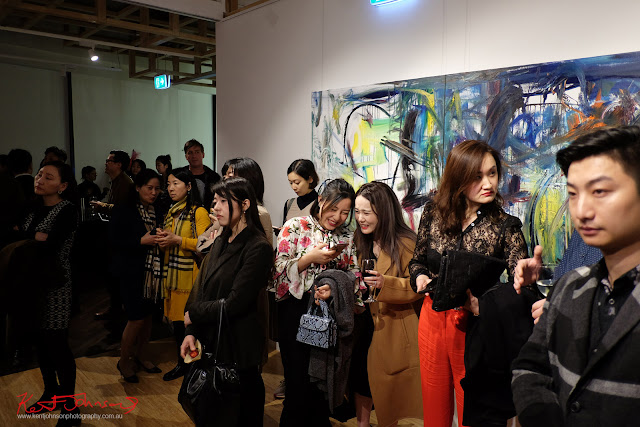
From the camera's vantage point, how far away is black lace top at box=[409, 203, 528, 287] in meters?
2.16

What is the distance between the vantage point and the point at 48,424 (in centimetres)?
340

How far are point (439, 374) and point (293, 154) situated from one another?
9.51 feet

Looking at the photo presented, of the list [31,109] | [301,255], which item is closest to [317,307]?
[301,255]

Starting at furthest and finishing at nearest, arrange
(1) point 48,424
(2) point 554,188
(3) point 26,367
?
(3) point 26,367 → (1) point 48,424 → (2) point 554,188

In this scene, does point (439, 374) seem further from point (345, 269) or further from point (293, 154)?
point (293, 154)

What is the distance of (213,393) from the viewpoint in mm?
2387

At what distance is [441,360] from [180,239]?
7.17 ft

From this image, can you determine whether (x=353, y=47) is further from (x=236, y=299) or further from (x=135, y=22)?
(x=135, y=22)

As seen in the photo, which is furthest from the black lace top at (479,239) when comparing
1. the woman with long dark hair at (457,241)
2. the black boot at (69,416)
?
the black boot at (69,416)

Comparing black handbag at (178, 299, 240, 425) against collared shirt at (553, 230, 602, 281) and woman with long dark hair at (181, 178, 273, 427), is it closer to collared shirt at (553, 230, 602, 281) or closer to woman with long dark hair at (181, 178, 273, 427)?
woman with long dark hair at (181, 178, 273, 427)

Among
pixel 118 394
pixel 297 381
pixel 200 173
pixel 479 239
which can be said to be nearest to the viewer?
pixel 479 239

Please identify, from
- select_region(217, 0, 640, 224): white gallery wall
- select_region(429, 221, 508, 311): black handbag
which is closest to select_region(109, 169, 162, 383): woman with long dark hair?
select_region(217, 0, 640, 224): white gallery wall

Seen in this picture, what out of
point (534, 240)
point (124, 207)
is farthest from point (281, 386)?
point (534, 240)

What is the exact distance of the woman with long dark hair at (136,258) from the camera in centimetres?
399
